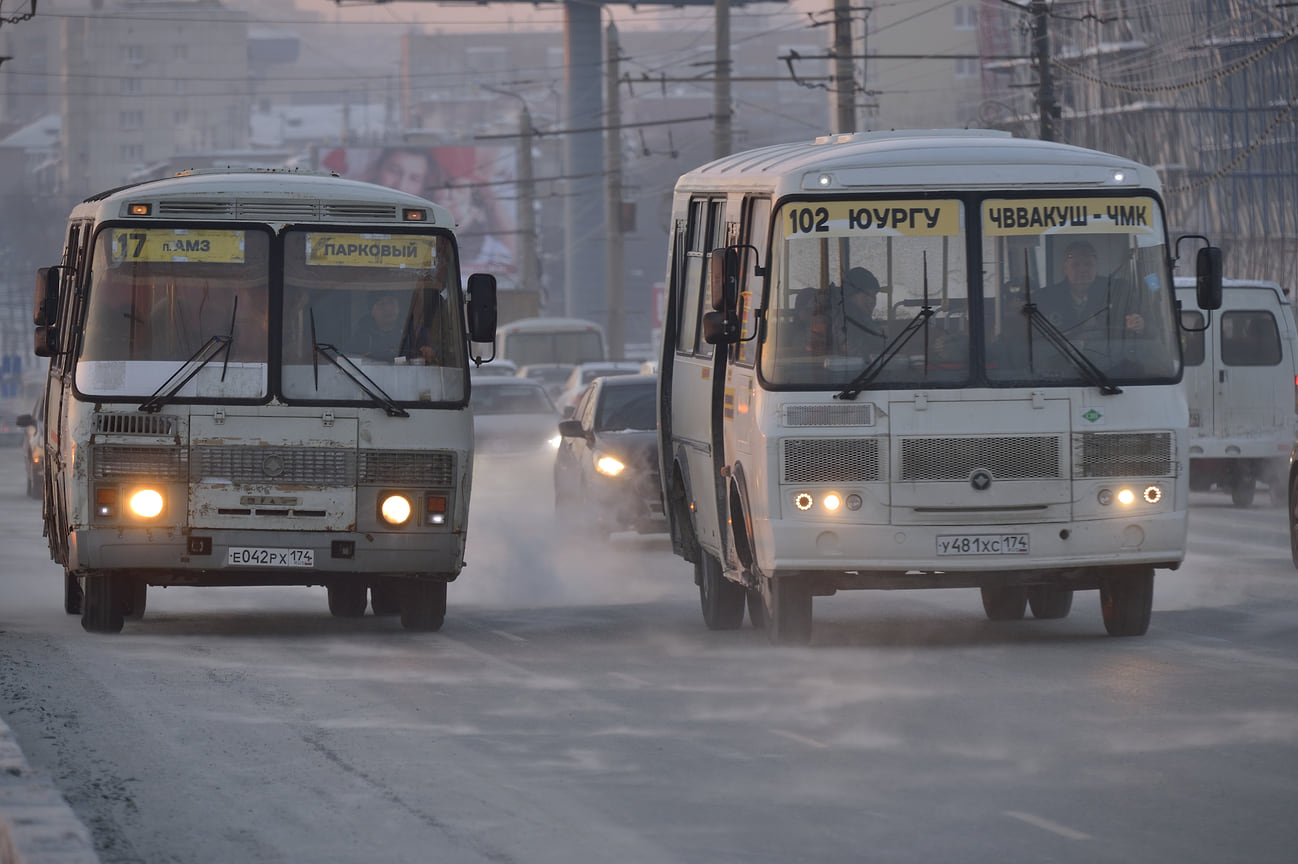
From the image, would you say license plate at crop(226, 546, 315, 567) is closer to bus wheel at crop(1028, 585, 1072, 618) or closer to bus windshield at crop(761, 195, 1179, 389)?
bus windshield at crop(761, 195, 1179, 389)

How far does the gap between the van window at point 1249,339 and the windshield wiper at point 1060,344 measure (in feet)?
45.1

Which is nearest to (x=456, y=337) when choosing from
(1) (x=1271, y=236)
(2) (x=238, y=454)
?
(2) (x=238, y=454)

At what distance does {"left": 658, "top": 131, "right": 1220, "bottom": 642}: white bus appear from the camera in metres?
12.8

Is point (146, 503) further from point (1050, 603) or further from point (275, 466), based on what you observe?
point (1050, 603)

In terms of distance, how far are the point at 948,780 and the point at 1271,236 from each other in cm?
5414

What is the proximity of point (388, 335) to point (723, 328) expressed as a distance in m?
2.04

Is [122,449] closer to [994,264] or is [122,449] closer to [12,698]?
[12,698]

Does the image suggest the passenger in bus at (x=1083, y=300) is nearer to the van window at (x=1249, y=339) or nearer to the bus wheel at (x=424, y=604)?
the bus wheel at (x=424, y=604)

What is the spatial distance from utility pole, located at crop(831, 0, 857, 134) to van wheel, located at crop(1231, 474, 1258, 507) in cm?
1311

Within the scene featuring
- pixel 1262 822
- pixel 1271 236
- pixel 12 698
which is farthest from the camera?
pixel 1271 236

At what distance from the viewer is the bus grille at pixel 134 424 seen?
13781mm

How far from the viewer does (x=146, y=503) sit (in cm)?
1377

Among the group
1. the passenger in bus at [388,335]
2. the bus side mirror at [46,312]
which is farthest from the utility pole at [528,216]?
the passenger in bus at [388,335]

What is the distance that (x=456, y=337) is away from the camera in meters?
14.4
